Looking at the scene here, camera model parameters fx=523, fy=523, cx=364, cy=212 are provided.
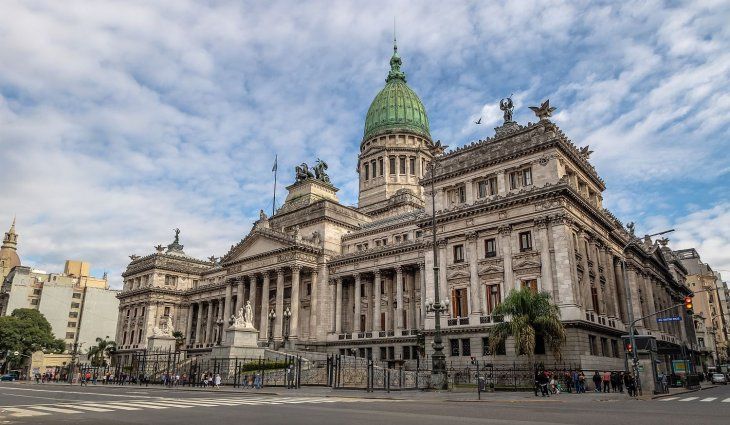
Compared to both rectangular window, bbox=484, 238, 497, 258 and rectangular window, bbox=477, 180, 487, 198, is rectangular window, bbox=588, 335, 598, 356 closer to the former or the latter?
rectangular window, bbox=484, 238, 497, 258

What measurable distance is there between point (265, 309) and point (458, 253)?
30255mm

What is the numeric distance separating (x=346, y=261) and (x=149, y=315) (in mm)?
40063

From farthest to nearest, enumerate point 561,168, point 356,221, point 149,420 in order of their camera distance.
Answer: point 356,221 → point 561,168 → point 149,420

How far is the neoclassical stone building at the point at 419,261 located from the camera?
137ft

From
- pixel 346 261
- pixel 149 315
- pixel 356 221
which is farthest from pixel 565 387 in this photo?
pixel 149 315

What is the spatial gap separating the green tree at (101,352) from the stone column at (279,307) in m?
31.3

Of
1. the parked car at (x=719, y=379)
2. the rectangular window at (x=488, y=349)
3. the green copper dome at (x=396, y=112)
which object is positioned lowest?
the parked car at (x=719, y=379)

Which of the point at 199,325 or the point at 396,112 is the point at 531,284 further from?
the point at 199,325

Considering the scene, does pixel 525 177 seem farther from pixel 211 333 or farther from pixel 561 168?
pixel 211 333

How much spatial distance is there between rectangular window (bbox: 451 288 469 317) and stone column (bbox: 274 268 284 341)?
26.0m

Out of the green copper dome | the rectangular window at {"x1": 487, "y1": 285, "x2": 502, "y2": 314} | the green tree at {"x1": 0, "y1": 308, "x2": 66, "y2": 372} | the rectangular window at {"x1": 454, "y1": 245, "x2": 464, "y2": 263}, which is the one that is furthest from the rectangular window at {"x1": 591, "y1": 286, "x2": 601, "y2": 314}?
the green tree at {"x1": 0, "y1": 308, "x2": 66, "y2": 372}

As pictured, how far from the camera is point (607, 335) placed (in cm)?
4294

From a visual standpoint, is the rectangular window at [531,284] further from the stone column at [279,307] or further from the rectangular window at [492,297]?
the stone column at [279,307]

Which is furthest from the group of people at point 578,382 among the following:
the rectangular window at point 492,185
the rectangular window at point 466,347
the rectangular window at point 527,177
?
the rectangular window at point 492,185
